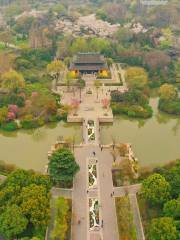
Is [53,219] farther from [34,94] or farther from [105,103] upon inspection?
[34,94]

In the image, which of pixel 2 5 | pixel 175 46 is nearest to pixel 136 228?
pixel 175 46

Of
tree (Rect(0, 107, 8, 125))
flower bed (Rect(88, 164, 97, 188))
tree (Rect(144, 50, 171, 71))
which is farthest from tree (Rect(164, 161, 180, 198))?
tree (Rect(144, 50, 171, 71))

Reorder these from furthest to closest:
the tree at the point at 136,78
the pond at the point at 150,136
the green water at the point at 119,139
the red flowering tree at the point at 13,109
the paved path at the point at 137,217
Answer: the tree at the point at 136,78, the red flowering tree at the point at 13,109, the pond at the point at 150,136, the green water at the point at 119,139, the paved path at the point at 137,217

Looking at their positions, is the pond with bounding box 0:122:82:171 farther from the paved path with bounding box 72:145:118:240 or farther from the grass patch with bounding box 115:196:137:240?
the grass patch with bounding box 115:196:137:240

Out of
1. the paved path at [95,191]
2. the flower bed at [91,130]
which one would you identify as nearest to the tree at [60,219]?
the paved path at [95,191]

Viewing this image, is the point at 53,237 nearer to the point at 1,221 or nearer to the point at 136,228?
the point at 1,221

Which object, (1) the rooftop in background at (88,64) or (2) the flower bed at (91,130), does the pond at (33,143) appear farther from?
(1) the rooftop in background at (88,64)

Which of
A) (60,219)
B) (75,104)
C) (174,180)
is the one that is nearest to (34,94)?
(75,104)
